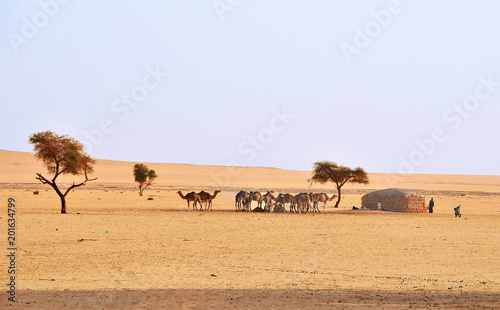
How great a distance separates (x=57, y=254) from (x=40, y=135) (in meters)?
20.3

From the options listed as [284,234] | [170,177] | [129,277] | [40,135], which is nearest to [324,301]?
[129,277]

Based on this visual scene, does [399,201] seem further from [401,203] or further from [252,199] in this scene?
[252,199]

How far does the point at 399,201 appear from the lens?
42562 millimetres

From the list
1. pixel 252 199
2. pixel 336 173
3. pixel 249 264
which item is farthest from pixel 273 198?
pixel 249 264

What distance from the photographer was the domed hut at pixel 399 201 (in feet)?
139

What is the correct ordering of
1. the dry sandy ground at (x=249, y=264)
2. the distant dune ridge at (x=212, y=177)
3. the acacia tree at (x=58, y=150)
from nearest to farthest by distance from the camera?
the dry sandy ground at (x=249, y=264) < the acacia tree at (x=58, y=150) < the distant dune ridge at (x=212, y=177)

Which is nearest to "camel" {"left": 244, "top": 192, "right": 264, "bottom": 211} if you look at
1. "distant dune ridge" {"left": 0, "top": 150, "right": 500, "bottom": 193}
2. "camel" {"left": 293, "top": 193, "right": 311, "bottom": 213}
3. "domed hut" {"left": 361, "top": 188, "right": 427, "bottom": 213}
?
"camel" {"left": 293, "top": 193, "right": 311, "bottom": 213}

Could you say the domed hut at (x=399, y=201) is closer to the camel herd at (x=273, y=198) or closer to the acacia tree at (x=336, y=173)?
the camel herd at (x=273, y=198)

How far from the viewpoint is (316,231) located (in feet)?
87.9

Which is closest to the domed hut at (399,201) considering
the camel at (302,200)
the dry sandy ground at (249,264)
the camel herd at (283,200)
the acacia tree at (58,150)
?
the camel herd at (283,200)

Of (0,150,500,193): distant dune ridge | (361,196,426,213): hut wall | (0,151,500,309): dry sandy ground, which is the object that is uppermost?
(0,150,500,193): distant dune ridge

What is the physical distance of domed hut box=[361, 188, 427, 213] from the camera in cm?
4241

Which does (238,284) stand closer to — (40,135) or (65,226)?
(65,226)

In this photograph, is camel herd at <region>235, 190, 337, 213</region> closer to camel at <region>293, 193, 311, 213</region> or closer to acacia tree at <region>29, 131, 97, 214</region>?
camel at <region>293, 193, 311, 213</region>
